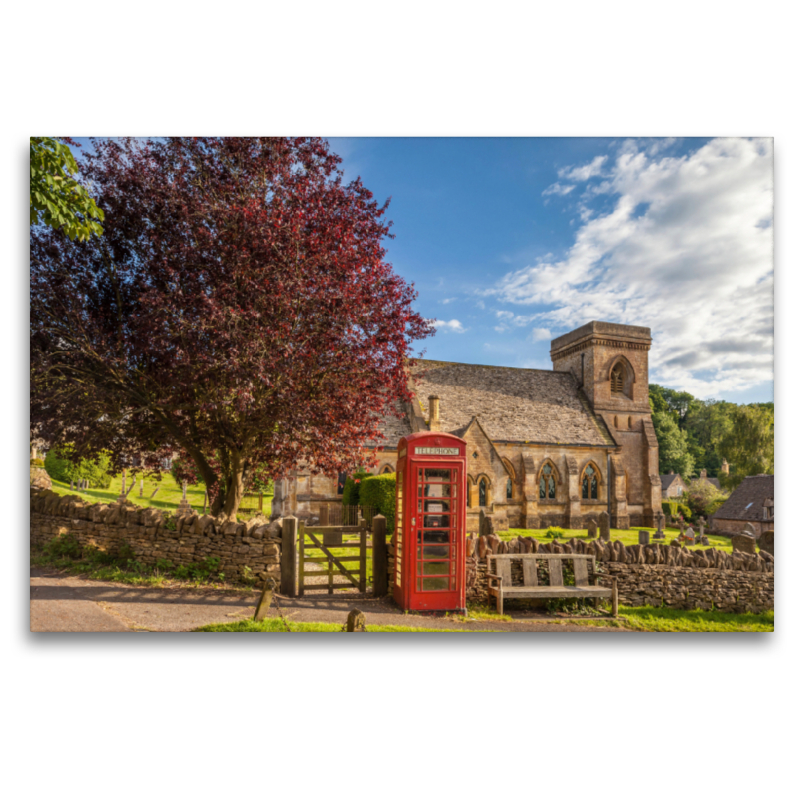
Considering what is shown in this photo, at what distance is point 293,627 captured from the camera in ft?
19.7

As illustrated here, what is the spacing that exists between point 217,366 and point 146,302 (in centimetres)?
124

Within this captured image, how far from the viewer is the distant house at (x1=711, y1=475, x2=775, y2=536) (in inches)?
408

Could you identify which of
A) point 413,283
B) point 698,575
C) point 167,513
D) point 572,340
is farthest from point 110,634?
point 572,340

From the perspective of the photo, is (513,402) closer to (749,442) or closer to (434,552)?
(749,442)

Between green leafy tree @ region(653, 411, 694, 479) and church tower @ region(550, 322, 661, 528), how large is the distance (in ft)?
2.62

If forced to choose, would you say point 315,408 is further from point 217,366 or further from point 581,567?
point 581,567

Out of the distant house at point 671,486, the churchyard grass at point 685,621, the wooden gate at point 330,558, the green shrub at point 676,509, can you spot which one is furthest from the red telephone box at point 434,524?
the distant house at point 671,486

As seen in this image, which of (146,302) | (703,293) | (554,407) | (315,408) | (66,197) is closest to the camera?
(66,197)

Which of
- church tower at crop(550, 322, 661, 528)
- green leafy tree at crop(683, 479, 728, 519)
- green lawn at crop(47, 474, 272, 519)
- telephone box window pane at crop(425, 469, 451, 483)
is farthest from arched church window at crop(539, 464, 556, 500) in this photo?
telephone box window pane at crop(425, 469, 451, 483)

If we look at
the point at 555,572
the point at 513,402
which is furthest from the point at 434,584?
the point at 513,402

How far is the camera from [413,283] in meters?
7.59

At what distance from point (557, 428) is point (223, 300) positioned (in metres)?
17.5

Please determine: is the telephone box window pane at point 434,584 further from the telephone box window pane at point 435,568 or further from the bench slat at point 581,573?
the bench slat at point 581,573

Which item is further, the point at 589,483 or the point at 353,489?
the point at 589,483
